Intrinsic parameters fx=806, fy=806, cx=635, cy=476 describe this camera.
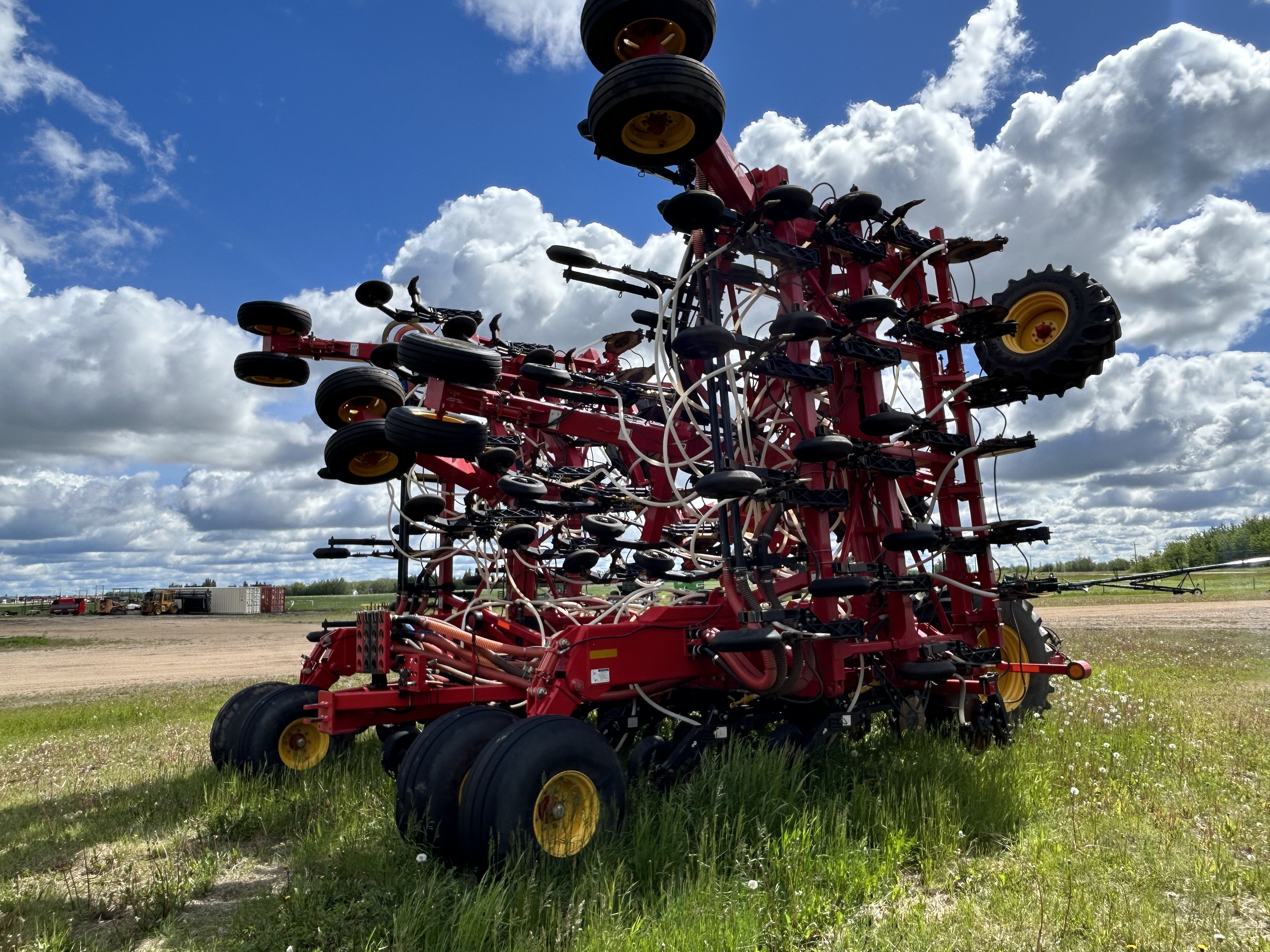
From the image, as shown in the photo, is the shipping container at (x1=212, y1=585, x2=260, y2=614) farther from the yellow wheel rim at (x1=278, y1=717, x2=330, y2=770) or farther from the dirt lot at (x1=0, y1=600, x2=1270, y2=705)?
the yellow wheel rim at (x1=278, y1=717, x2=330, y2=770)

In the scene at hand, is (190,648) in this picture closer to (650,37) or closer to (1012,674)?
(1012,674)

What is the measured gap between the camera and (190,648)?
3244 cm

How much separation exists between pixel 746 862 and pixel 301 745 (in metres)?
4.63

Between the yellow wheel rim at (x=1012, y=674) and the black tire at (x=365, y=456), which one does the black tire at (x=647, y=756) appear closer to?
the black tire at (x=365, y=456)

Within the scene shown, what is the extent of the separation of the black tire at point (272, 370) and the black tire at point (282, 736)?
3.06 m

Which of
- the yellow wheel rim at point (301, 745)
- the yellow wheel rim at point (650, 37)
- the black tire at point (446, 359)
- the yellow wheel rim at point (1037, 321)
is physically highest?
the yellow wheel rim at point (650, 37)

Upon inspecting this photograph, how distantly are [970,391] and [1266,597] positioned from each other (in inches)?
1484

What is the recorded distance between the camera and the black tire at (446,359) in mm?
5539

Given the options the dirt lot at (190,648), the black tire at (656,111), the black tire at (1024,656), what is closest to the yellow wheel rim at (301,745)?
the black tire at (656,111)

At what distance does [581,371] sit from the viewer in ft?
33.3

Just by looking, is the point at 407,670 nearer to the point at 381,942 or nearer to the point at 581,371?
the point at 381,942

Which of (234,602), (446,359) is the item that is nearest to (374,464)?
(446,359)

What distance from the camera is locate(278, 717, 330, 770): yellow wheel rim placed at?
22.9ft

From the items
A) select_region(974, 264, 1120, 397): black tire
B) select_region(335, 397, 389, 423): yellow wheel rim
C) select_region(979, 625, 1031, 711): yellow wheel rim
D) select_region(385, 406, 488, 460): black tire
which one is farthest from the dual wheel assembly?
select_region(974, 264, 1120, 397): black tire
